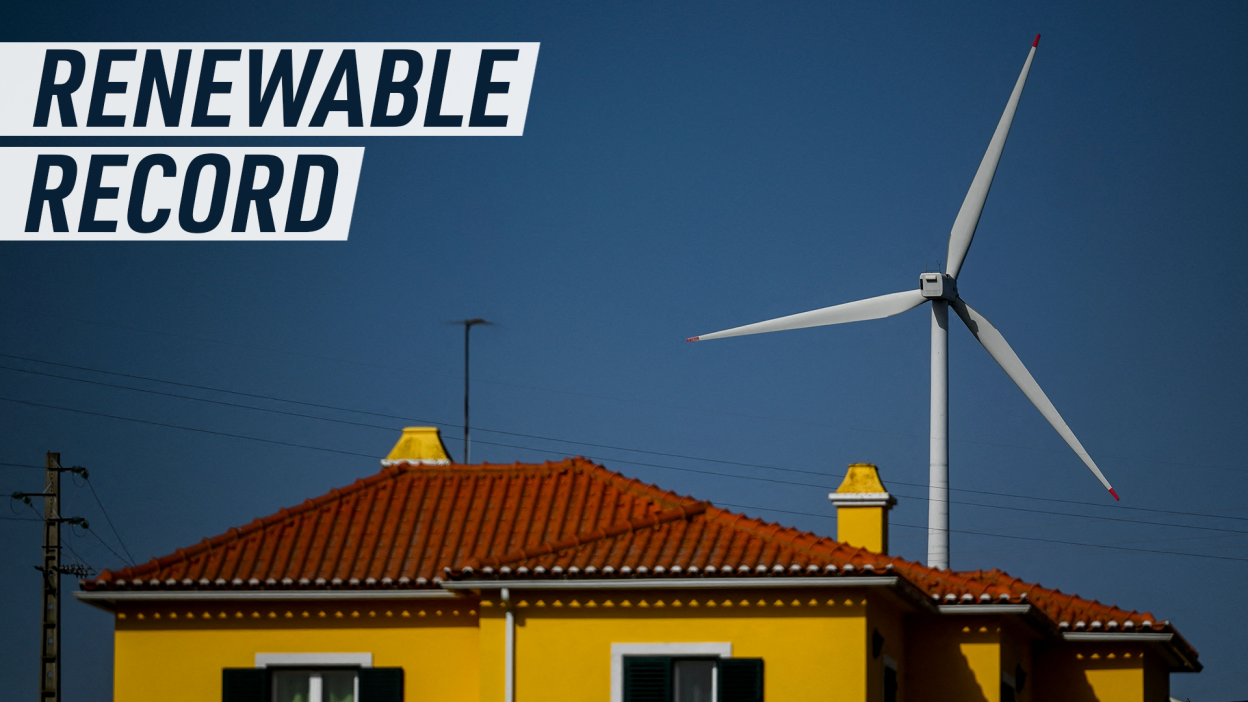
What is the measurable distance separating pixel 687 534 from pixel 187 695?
27.3 feet

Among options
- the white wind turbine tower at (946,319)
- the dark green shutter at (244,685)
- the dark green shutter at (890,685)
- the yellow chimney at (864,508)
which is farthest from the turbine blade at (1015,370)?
the dark green shutter at (244,685)

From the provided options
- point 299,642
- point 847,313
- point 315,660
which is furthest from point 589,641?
point 847,313

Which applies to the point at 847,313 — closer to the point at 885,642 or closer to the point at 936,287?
the point at 936,287

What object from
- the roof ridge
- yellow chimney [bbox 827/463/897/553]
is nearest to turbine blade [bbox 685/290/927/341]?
yellow chimney [bbox 827/463/897/553]

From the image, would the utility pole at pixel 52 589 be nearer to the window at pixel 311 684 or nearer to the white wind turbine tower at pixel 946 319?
the white wind turbine tower at pixel 946 319

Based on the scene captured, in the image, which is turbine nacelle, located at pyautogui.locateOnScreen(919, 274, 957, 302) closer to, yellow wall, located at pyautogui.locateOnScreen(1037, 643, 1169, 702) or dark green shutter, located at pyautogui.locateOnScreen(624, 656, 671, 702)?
yellow wall, located at pyautogui.locateOnScreen(1037, 643, 1169, 702)

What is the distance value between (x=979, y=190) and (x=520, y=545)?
2434 centimetres

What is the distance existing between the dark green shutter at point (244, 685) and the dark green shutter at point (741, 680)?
285 inches

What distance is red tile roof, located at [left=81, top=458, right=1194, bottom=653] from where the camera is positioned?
28.1m

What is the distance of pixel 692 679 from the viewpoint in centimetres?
2823

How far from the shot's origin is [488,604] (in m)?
28.4

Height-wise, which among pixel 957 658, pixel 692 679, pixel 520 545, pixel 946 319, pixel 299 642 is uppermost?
pixel 946 319

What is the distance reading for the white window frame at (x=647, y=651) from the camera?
28047 millimetres

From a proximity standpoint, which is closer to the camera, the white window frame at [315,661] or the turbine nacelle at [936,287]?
the white window frame at [315,661]
